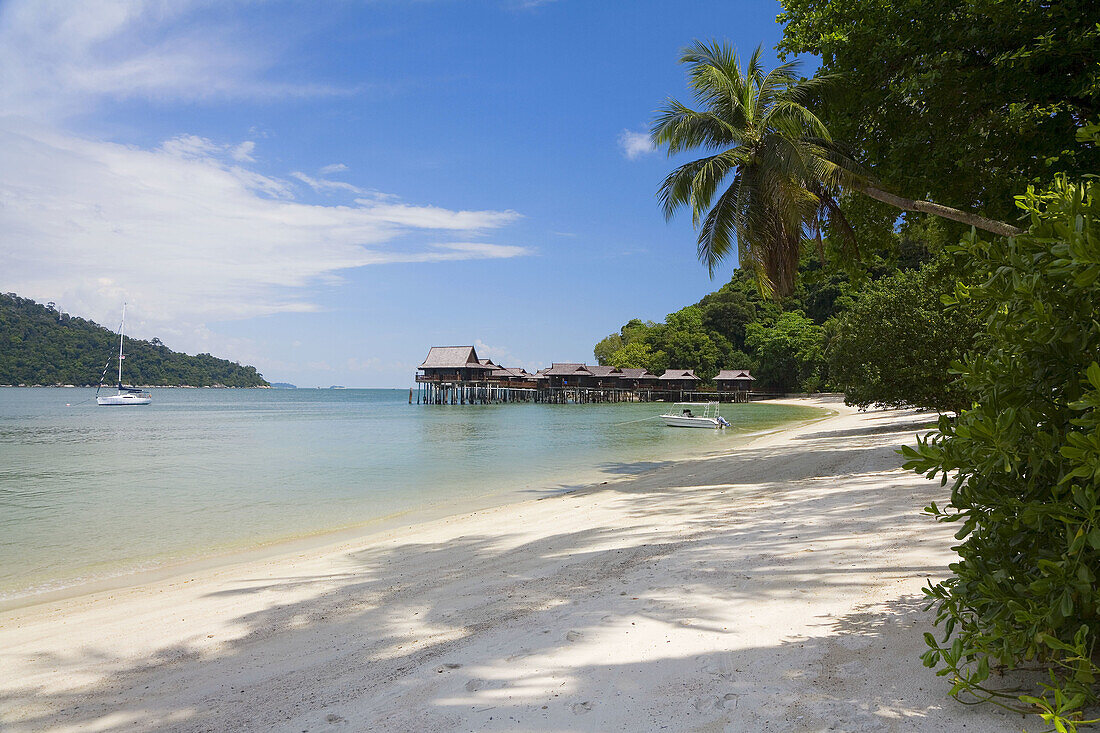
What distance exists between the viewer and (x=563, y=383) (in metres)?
77.2

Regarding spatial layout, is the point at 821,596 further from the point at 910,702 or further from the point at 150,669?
the point at 150,669

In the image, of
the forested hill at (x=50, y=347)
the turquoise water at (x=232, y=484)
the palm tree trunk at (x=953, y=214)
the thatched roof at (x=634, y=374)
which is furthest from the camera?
the forested hill at (x=50, y=347)

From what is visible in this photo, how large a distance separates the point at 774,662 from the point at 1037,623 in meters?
A: 1.22

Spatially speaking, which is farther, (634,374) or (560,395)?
(560,395)

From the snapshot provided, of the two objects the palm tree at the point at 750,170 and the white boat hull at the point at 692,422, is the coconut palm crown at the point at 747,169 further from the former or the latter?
the white boat hull at the point at 692,422

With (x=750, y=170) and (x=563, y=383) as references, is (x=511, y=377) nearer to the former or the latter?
(x=563, y=383)

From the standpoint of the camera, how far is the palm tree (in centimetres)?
1156

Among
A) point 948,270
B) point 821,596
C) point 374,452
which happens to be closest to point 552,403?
point 374,452

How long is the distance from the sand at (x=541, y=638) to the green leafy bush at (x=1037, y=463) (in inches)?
15.4

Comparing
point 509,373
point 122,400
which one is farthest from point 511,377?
point 122,400

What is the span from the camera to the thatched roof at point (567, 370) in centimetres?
7650

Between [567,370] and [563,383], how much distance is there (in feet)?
5.49

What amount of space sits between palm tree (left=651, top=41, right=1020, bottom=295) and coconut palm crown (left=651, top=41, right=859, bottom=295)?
0.06ft

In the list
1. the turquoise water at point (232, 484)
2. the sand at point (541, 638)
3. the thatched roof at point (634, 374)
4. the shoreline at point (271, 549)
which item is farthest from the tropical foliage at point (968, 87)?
the thatched roof at point (634, 374)
